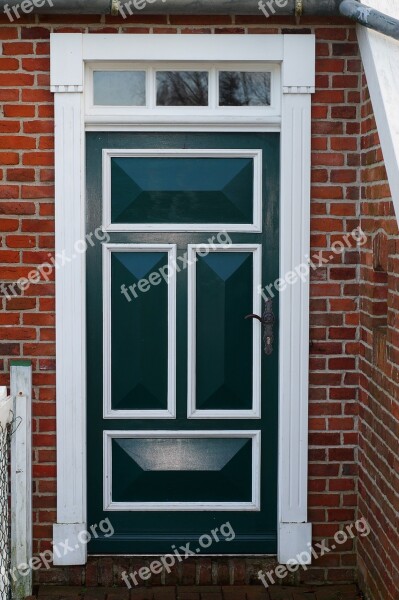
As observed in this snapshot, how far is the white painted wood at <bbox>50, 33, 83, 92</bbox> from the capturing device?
4.86 meters

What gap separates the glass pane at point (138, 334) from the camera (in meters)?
5.08

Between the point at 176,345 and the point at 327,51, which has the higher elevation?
the point at 327,51

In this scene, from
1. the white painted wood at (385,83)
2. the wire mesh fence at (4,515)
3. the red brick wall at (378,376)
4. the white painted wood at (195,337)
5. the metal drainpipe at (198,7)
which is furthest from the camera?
the white painted wood at (195,337)

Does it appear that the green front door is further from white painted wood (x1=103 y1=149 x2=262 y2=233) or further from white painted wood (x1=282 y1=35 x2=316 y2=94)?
white painted wood (x1=282 y1=35 x2=316 y2=94)

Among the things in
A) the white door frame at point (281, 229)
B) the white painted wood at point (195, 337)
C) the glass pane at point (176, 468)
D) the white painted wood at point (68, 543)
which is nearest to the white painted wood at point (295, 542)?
the white door frame at point (281, 229)

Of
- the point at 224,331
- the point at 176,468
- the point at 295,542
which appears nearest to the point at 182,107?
the point at 224,331

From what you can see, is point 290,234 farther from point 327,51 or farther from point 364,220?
point 327,51

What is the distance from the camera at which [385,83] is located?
428 cm

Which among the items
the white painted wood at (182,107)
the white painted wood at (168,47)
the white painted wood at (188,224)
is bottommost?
the white painted wood at (188,224)

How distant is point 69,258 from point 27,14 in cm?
129

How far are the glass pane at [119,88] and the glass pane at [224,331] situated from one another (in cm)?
93

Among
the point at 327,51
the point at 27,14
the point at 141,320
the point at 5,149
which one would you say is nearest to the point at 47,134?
the point at 5,149

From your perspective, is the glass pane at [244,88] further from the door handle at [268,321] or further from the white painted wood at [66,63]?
the door handle at [268,321]

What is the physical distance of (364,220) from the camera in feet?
16.1
